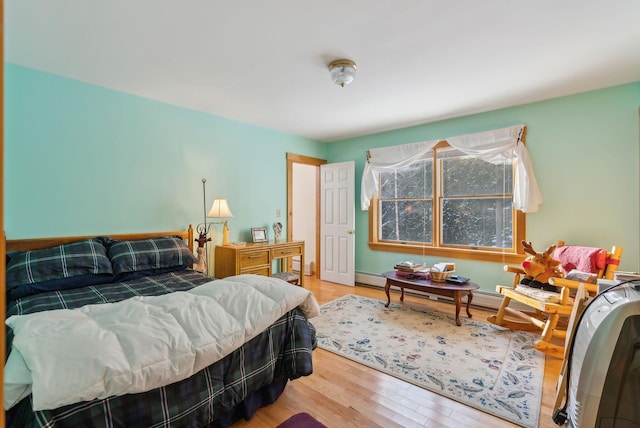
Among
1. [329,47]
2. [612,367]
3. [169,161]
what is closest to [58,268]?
[169,161]

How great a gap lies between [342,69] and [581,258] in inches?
111

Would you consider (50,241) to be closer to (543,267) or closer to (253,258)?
(253,258)

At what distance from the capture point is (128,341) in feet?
4.16

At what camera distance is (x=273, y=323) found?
1.81 meters

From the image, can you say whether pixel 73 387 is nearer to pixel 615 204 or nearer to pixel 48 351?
pixel 48 351

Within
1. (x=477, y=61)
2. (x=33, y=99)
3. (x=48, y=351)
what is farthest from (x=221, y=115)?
(x=48, y=351)

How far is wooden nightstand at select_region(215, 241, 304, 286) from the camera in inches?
139

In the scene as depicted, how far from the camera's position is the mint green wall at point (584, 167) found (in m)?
2.84

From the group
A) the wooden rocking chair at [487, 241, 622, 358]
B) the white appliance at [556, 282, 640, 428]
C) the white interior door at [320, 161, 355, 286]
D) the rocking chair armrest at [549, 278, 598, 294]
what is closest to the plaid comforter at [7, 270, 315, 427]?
the white appliance at [556, 282, 640, 428]

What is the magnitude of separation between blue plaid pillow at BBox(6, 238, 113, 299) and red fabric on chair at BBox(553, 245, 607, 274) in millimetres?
4238

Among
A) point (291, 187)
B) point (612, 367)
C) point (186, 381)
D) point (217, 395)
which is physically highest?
point (291, 187)

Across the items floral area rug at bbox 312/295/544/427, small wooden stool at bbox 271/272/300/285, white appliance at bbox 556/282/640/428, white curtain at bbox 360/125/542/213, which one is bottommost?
floral area rug at bbox 312/295/544/427

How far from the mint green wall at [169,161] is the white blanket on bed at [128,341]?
67.1 inches

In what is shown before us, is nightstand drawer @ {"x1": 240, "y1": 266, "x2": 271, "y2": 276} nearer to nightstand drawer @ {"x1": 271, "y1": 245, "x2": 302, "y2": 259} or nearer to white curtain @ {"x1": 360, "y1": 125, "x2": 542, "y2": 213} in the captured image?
nightstand drawer @ {"x1": 271, "y1": 245, "x2": 302, "y2": 259}
